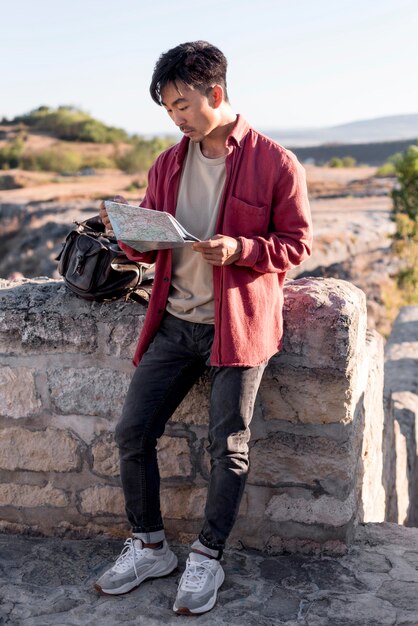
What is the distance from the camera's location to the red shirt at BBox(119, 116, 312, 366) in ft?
8.78

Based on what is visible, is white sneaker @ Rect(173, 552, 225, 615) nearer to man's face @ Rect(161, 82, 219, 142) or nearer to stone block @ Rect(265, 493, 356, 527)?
stone block @ Rect(265, 493, 356, 527)

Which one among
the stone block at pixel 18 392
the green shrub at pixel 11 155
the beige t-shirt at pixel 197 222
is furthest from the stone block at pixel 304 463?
the green shrub at pixel 11 155

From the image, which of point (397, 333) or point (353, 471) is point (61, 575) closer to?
point (353, 471)

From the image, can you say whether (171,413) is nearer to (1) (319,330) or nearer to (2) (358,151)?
(1) (319,330)

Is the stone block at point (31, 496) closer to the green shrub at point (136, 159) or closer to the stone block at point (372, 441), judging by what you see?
the stone block at point (372, 441)

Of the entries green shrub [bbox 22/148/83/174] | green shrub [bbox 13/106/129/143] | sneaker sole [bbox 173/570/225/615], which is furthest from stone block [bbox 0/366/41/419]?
green shrub [bbox 13/106/129/143]

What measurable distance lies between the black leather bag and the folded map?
455 mm

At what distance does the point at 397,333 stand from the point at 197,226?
6377 mm

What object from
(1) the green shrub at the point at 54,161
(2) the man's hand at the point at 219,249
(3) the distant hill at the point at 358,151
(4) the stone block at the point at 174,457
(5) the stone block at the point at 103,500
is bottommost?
(5) the stone block at the point at 103,500

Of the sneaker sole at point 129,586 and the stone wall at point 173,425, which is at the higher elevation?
the stone wall at point 173,425

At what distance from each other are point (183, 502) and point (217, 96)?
5.27 ft

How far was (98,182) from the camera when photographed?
26719 millimetres

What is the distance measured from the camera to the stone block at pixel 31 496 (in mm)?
3312

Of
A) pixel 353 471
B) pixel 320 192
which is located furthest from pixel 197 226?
pixel 320 192
